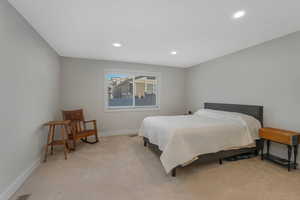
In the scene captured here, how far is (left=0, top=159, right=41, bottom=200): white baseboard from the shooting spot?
59.3 inches

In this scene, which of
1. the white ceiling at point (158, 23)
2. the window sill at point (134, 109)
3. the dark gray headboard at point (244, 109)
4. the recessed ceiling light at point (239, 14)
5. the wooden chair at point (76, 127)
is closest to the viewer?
the white ceiling at point (158, 23)

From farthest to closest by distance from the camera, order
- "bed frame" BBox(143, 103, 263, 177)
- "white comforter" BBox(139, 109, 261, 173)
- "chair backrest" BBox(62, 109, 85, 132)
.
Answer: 1. "chair backrest" BBox(62, 109, 85, 132)
2. "bed frame" BBox(143, 103, 263, 177)
3. "white comforter" BBox(139, 109, 261, 173)

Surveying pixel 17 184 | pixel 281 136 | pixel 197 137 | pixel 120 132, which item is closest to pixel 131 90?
Answer: pixel 120 132

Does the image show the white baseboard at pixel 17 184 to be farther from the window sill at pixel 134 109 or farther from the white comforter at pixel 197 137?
the window sill at pixel 134 109

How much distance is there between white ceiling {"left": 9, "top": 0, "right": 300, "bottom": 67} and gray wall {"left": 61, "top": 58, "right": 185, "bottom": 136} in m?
0.78

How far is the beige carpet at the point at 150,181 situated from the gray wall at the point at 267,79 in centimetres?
98

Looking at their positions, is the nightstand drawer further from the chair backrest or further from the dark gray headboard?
the chair backrest

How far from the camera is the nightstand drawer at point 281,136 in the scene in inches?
81.0

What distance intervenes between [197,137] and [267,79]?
1.91 metres

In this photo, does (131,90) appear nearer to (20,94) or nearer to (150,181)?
(20,94)

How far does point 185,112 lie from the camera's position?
4988 mm

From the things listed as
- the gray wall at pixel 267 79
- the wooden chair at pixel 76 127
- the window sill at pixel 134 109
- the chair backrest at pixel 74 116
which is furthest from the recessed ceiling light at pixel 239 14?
the chair backrest at pixel 74 116

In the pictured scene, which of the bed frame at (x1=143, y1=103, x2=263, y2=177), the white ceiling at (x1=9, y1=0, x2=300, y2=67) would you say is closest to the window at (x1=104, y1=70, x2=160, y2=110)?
the white ceiling at (x1=9, y1=0, x2=300, y2=67)

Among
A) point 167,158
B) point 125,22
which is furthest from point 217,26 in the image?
point 167,158
